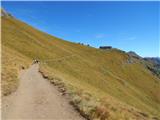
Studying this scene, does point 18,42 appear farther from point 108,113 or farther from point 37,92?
point 108,113

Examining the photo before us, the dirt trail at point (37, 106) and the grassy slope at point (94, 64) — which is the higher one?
the grassy slope at point (94, 64)

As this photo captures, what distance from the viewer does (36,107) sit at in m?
18.8

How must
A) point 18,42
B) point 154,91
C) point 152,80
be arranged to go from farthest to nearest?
point 152,80, point 154,91, point 18,42

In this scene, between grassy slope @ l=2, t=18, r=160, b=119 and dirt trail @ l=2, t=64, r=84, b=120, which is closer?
dirt trail @ l=2, t=64, r=84, b=120

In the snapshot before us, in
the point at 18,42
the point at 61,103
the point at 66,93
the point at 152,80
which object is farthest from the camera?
the point at 152,80

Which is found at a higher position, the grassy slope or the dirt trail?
the grassy slope

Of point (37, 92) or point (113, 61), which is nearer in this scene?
point (37, 92)

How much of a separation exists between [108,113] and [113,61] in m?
135

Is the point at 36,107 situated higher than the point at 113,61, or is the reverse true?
the point at 113,61

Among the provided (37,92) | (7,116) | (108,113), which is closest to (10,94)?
Result: (37,92)

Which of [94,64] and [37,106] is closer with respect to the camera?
[37,106]

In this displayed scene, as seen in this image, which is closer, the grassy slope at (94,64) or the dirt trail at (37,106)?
the dirt trail at (37,106)

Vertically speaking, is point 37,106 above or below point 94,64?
below

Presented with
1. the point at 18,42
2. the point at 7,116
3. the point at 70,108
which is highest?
the point at 18,42
